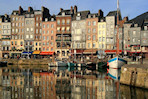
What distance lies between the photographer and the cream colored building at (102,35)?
7731 cm

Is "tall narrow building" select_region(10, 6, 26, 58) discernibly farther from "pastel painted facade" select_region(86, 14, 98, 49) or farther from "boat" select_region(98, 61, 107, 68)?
"boat" select_region(98, 61, 107, 68)

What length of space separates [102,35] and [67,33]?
46.8ft

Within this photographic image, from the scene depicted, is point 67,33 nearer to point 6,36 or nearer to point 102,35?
point 102,35

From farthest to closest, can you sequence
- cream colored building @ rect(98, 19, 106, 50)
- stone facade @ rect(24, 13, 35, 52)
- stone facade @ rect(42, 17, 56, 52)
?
stone facade @ rect(24, 13, 35, 52) < stone facade @ rect(42, 17, 56, 52) < cream colored building @ rect(98, 19, 106, 50)

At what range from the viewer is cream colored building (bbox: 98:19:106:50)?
77.3 m

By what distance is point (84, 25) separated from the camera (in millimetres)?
81688

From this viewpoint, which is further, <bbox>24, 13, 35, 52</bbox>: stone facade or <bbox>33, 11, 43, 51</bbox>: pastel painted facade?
<bbox>24, 13, 35, 52</bbox>: stone facade

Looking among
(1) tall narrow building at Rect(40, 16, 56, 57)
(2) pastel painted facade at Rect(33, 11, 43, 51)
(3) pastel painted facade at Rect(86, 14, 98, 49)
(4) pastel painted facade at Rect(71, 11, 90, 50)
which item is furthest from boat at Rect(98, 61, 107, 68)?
(2) pastel painted facade at Rect(33, 11, 43, 51)

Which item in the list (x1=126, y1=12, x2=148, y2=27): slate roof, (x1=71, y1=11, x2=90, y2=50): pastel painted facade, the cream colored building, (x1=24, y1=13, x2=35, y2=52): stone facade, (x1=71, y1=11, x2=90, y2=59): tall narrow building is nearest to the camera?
(x1=126, y1=12, x2=148, y2=27): slate roof

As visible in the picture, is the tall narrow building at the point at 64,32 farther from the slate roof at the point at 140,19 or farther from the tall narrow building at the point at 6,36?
the slate roof at the point at 140,19

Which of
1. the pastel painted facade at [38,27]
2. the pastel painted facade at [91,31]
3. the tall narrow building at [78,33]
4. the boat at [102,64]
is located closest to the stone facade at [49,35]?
the pastel painted facade at [38,27]

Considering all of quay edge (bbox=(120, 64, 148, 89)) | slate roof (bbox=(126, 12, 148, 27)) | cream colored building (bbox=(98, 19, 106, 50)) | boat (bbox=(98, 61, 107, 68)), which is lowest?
boat (bbox=(98, 61, 107, 68))

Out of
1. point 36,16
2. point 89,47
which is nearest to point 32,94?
point 89,47

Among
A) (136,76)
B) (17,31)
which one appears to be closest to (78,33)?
(17,31)
